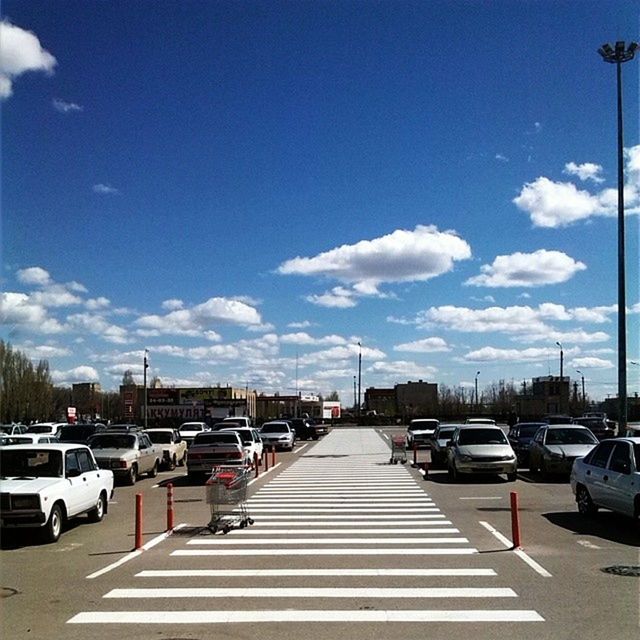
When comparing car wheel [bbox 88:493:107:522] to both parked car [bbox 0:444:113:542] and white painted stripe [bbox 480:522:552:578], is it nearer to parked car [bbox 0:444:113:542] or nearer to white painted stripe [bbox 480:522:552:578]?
parked car [bbox 0:444:113:542]

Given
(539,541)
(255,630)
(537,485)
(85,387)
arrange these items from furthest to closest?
(85,387) → (537,485) → (539,541) → (255,630)

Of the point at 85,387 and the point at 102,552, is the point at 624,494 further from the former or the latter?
the point at 85,387

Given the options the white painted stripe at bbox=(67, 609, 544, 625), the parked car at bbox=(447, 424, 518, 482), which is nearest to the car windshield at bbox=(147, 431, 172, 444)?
the parked car at bbox=(447, 424, 518, 482)

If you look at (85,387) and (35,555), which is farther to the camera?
(85,387)

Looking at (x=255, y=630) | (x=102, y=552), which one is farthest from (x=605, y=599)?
(x=102, y=552)

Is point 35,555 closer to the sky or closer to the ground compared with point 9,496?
closer to the ground

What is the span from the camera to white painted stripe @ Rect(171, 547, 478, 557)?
39.1ft

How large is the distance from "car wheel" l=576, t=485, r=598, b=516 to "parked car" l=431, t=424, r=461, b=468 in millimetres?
12981

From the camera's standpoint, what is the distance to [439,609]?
8352 millimetres

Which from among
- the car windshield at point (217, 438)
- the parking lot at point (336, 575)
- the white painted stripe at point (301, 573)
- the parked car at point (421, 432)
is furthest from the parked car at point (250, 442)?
the white painted stripe at point (301, 573)

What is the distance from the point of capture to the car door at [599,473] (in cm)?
1441

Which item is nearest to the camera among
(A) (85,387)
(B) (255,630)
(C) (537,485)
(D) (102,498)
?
(B) (255,630)

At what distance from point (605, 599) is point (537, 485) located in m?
14.1

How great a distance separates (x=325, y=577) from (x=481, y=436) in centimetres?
1538
